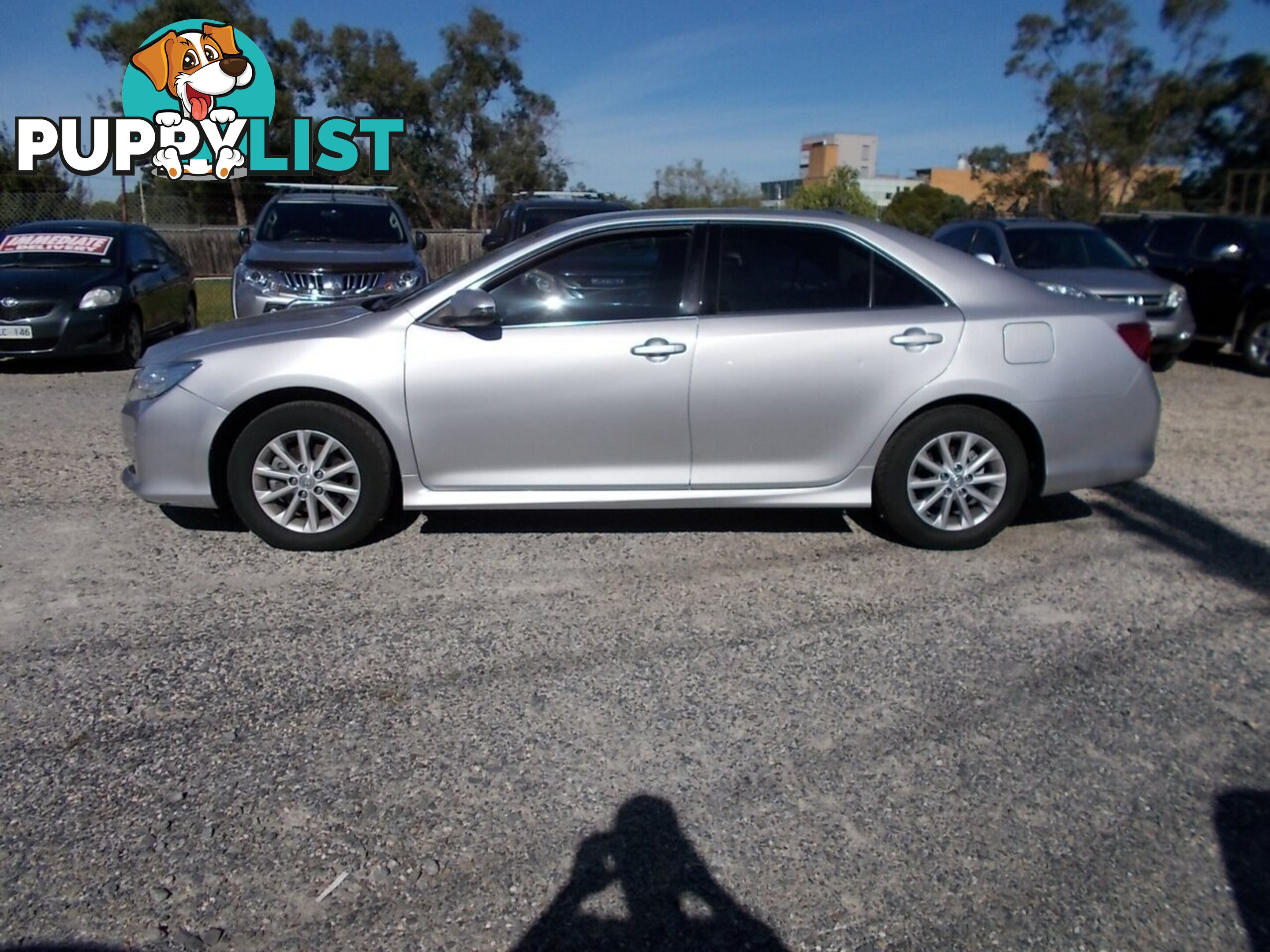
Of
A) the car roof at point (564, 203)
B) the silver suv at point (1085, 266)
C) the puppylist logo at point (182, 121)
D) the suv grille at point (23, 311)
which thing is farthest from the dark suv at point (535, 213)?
the puppylist logo at point (182, 121)

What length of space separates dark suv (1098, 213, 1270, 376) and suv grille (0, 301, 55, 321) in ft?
39.0

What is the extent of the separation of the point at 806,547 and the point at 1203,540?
2102mm

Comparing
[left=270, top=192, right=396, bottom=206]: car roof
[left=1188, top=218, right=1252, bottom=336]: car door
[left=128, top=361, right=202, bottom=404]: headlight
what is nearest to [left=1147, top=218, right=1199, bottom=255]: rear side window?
[left=1188, top=218, right=1252, bottom=336]: car door

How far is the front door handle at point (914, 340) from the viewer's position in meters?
4.92

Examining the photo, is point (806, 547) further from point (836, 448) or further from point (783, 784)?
point (783, 784)

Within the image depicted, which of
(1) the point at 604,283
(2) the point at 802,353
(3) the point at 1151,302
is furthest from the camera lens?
(3) the point at 1151,302

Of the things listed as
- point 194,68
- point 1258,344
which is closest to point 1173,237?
point 1258,344

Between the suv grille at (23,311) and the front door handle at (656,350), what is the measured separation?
7.62 metres

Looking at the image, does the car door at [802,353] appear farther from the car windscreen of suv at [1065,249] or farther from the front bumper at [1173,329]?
the car windscreen of suv at [1065,249]

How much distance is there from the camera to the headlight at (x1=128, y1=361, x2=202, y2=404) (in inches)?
190

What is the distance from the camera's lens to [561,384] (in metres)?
4.78

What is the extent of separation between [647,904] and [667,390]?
2.62 meters

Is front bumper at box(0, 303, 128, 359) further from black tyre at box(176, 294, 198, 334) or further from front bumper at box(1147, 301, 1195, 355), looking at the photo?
front bumper at box(1147, 301, 1195, 355)

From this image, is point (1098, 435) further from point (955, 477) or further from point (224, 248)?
point (224, 248)
